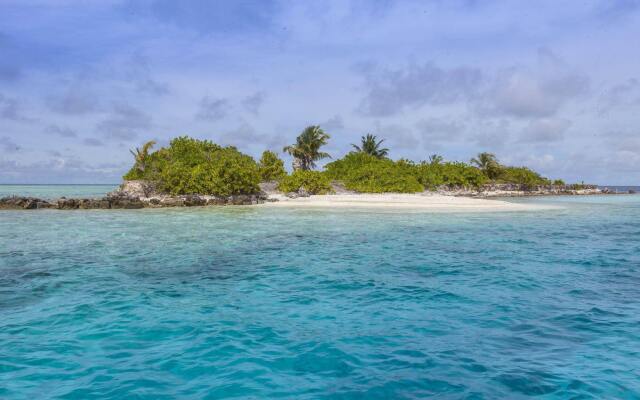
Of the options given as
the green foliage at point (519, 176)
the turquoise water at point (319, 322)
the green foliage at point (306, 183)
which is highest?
the green foliage at point (519, 176)

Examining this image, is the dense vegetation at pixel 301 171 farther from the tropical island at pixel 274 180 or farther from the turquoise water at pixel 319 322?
the turquoise water at pixel 319 322

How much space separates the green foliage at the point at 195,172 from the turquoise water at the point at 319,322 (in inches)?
1059

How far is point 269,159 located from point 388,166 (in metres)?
16.6

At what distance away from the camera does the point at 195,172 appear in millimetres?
42781

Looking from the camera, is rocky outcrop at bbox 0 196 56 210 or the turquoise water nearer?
the turquoise water

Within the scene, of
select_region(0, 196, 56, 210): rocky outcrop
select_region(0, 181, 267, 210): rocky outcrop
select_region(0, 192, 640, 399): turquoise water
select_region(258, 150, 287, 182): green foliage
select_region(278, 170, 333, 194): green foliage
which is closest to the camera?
select_region(0, 192, 640, 399): turquoise water

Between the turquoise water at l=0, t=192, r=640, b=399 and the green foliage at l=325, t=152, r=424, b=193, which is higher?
the green foliage at l=325, t=152, r=424, b=193

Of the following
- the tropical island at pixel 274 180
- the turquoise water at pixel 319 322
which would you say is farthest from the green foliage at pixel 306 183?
the turquoise water at pixel 319 322

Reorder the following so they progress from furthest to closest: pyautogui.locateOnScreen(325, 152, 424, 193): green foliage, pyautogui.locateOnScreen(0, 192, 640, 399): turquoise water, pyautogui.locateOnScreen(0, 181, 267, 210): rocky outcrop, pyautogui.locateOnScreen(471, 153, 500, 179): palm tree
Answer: pyautogui.locateOnScreen(471, 153, 500, 179): palm tree → pyautogui.locateOnScreen(325, 152, 424, 193): green foliage → pyautogui.locateOnScreen(0, 181, 267, 210): rocky outcrop → pyautogui.locateOnScreen(0, 192, 640, 399): turquoise water

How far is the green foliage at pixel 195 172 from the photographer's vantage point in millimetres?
43031

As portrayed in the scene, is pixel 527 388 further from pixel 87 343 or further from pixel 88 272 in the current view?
pixel 88 272

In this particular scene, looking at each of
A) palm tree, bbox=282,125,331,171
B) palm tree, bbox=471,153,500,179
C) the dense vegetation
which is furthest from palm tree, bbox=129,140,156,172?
palm tree, bbox=471,153,500,179

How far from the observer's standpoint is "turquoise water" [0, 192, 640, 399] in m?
5.45

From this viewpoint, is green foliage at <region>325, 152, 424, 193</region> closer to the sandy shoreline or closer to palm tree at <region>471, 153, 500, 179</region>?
the sandy shoreline
